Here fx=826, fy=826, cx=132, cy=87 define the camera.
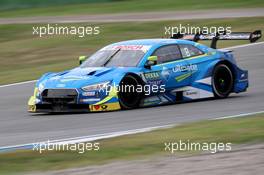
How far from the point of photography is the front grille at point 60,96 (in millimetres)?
14036

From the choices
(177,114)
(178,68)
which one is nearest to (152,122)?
(177,114)

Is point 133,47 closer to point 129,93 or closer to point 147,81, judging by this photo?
point 147,81

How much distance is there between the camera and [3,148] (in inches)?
405

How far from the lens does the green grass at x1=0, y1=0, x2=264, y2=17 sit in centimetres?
3475

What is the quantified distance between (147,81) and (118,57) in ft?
2.65

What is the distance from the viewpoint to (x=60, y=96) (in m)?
14.1

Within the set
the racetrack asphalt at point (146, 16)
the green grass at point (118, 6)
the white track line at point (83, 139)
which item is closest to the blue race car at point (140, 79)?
the white track line at point (83, 139)

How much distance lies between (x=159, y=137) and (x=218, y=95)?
5.38 metres

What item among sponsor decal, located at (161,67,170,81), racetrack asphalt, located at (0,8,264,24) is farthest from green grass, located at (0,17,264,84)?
sponsor decal, located at (161,67,170,81)

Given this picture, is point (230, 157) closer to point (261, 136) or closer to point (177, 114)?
point (261, 136)

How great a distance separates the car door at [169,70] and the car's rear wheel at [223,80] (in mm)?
656

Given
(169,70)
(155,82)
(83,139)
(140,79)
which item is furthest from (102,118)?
(83,139)

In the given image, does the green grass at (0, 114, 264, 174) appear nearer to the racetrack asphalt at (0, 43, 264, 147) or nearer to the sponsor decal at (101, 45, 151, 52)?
the racetrack asphalt at (0, 43, 264, 147)

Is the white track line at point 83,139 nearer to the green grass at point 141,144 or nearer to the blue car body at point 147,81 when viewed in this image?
the green grass at point 141,144
